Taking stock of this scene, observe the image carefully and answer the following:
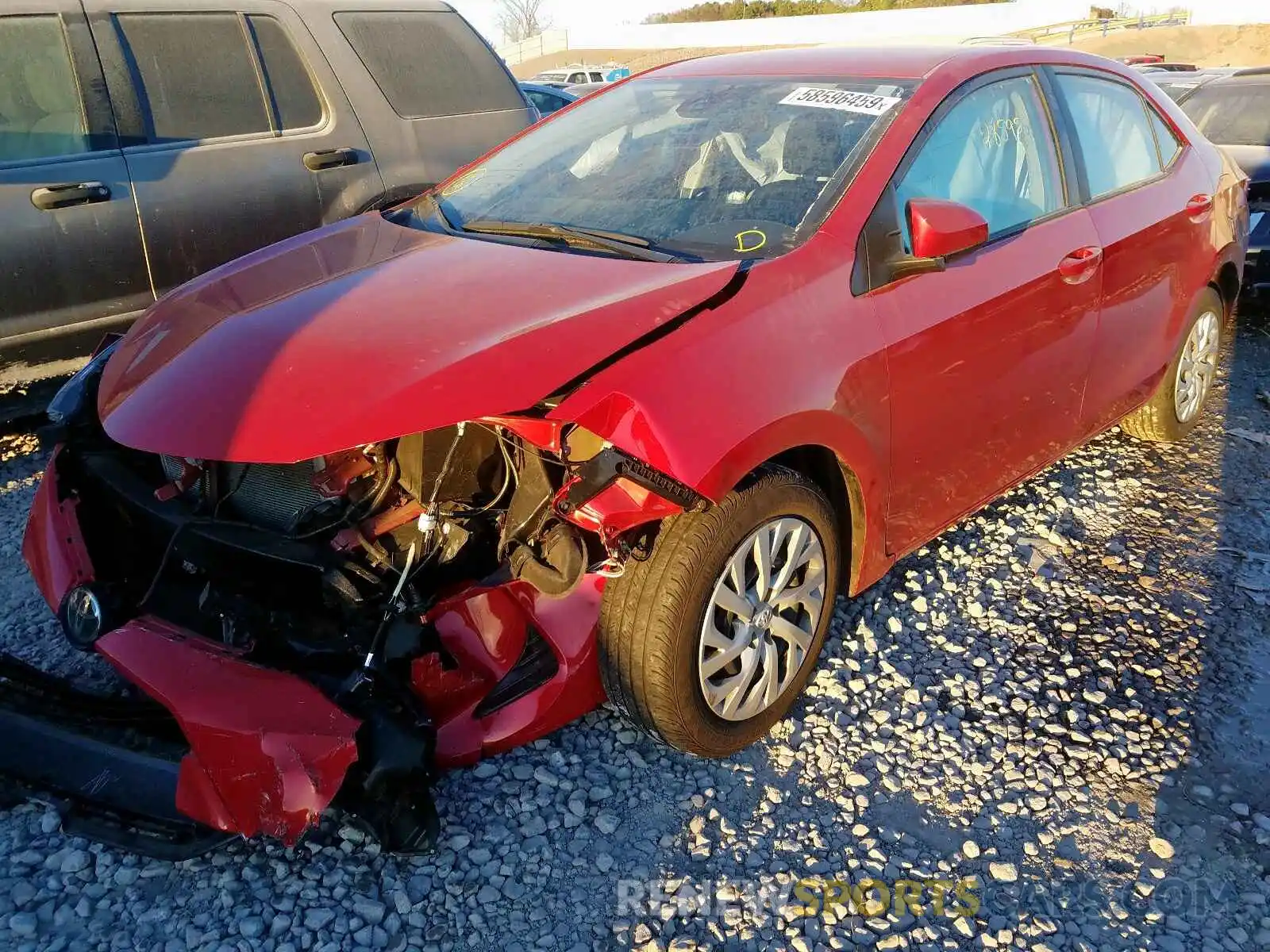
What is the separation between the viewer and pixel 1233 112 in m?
7.47

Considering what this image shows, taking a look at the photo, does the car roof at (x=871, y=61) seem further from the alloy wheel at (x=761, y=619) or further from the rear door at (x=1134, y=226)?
the alloy wheel at (x=761, y=619)

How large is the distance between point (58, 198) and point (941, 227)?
137 inches

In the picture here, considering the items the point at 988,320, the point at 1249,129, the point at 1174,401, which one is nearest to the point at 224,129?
the point at 988,320

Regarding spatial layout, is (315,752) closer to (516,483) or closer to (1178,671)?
(516,483)

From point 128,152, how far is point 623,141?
2.36 m

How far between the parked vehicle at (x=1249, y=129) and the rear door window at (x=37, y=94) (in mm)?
6401

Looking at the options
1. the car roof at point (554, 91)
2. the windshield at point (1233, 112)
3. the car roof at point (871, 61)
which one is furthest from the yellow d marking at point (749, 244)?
the car roof at point (554, 91)

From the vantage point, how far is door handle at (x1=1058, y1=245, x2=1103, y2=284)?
312cm

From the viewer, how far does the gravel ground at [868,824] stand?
204 cm

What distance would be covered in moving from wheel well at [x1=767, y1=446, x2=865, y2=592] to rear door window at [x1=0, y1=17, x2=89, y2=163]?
3413 mm

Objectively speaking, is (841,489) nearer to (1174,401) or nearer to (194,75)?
(1174,401)

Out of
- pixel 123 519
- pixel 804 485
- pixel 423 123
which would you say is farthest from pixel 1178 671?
pixel 423 123

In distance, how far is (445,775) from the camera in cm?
241

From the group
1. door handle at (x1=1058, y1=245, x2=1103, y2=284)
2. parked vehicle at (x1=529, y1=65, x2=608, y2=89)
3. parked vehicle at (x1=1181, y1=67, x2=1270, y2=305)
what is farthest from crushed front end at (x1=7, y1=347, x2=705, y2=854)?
parked vehicle at (x1=529, y1=65, x2=608, y2=89)
